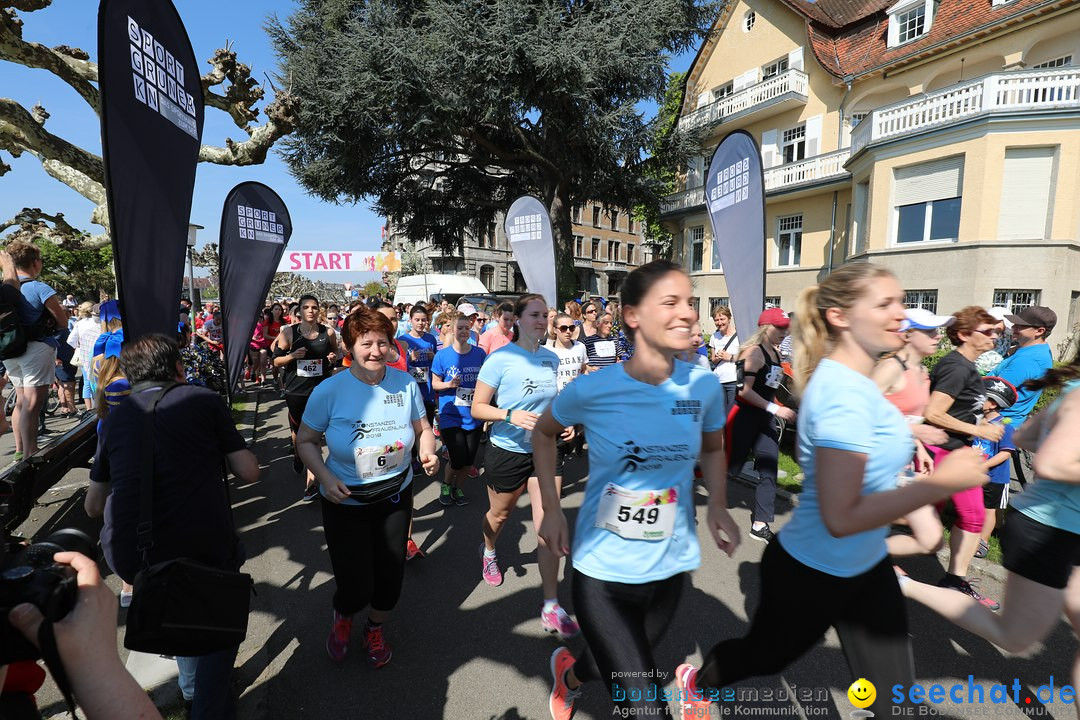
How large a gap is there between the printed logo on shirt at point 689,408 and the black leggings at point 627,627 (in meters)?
0.64

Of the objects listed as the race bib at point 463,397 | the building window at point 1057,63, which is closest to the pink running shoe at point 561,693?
the race bib at point 463,397

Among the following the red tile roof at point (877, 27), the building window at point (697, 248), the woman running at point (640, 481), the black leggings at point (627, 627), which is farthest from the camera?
the building window at point (697, 248)

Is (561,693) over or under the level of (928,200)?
under

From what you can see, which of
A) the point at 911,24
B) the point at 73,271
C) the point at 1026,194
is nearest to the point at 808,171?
the point at 911,24

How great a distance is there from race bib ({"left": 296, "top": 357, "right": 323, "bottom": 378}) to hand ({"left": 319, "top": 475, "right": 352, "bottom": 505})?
3301 mm

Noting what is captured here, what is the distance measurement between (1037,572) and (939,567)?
7.21 feet

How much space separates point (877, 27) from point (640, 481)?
2548cm

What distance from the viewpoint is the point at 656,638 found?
6.66 feet

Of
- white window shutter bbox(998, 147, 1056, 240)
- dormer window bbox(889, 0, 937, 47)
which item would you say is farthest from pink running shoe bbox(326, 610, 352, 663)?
dormer window bbox(889, 0, 937, 47)

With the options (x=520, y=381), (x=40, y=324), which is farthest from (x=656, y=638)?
(x=40, y=324)

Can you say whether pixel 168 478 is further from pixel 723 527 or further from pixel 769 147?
pixel 769 147

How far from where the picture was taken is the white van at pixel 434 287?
960 inches

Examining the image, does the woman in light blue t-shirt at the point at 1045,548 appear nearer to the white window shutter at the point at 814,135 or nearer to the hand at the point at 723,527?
the hand at the point at 723,527

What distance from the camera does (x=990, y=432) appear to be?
3.29 meters
